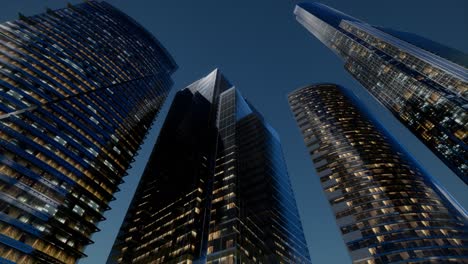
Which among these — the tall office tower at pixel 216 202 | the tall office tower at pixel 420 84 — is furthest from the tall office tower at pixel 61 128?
the tall office tower at pixel 420 84

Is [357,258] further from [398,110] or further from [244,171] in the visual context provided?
[398,110]

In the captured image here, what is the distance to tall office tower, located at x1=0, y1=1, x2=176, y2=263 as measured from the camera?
52438 millimetres

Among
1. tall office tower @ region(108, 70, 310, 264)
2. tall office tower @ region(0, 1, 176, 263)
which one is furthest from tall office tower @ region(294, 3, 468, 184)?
tall office tower @ region(0, 1, 176, 263)

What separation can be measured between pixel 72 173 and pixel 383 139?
10712cm

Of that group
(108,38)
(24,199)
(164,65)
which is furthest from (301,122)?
(24,199)

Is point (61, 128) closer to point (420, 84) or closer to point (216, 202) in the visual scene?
point (216, 202)

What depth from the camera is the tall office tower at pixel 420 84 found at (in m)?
81.8

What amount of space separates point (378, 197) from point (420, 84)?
41.3 meters

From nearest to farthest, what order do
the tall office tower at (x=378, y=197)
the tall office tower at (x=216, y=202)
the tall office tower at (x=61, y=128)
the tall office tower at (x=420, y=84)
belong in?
1. the tall office tower at (x=61, y=128)
2. the tall office tower at (x=216, y=202)
3. the tall office tower at (x=378, y=197)
4. the tall office tower at (x=420, y=84)

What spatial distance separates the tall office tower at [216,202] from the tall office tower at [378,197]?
16.2 meters

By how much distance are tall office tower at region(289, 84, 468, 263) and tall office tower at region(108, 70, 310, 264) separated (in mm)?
16203

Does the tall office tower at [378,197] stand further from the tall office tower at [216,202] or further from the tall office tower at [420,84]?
the tall office tower at [216,202]

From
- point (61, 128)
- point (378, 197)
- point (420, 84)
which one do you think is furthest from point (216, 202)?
point (420, 84)

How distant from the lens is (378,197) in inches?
3268
